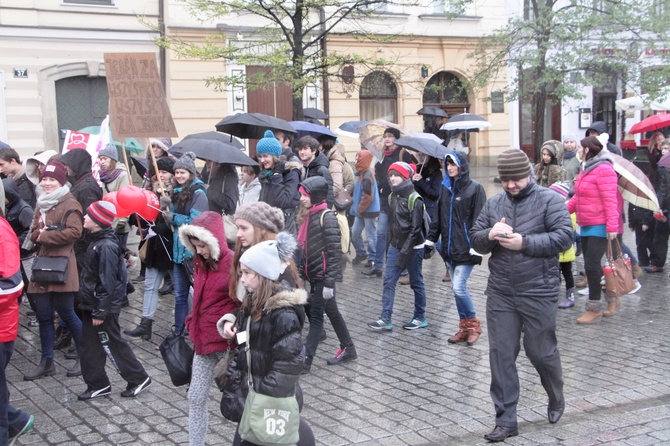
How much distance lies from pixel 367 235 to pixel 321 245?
4.81 m

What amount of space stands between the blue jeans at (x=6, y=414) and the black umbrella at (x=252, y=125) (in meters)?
5.05

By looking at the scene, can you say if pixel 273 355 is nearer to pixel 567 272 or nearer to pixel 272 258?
pixel 272 258

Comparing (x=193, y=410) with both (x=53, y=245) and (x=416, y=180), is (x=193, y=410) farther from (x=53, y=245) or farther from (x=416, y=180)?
(x=416, y=180)

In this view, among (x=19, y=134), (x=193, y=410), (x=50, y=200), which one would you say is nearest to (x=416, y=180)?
(x=50, y=200)

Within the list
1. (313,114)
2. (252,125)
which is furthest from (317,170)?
(313,114)

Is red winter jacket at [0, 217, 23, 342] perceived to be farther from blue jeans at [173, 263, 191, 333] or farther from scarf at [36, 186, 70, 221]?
Answer: blue jeans at [173, 263, 191, 333]

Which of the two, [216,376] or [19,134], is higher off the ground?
[19,134]

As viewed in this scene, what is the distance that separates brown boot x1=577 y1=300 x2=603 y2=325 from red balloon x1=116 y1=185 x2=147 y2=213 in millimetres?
4705

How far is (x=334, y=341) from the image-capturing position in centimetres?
774

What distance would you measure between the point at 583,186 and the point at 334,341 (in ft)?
10.1

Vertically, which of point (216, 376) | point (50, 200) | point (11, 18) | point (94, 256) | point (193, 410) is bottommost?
point (193, 410)

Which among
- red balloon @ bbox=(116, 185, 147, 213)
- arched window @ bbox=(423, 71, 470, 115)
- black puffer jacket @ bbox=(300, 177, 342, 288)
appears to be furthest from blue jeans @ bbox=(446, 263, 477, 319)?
arched window @ bbox=(423, 71, 470, 115)

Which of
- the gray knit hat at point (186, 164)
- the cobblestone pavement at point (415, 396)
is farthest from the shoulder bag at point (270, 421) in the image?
the gray knit hat at point (186, 164)

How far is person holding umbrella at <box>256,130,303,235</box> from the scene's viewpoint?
7617 mm
